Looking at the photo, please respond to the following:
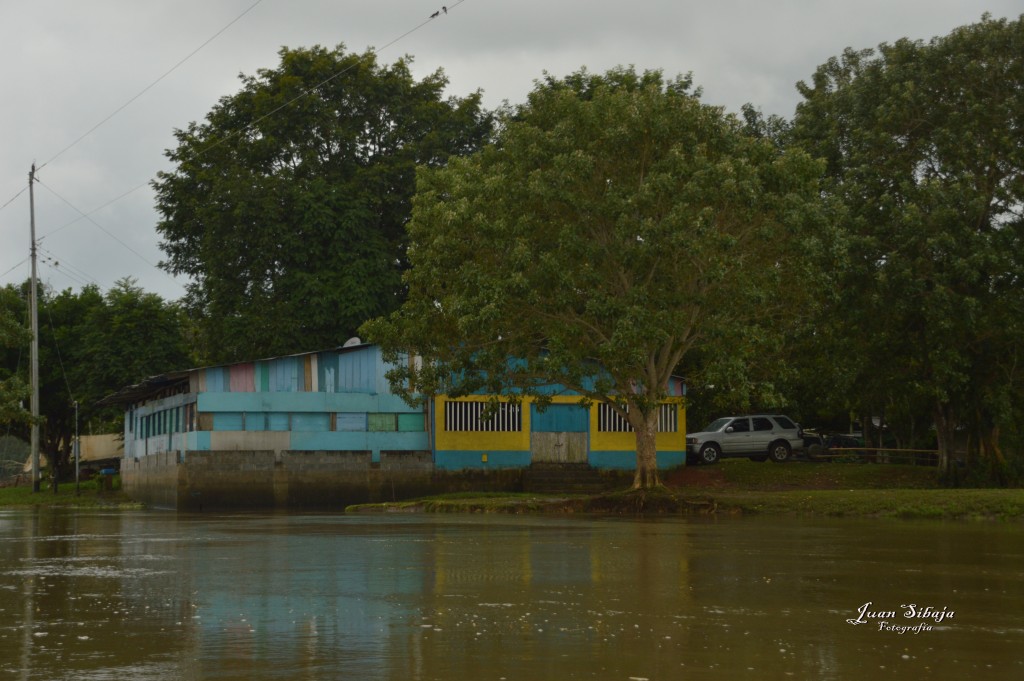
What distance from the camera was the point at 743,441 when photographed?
47.9m

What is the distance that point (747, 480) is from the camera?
4162 centimetres

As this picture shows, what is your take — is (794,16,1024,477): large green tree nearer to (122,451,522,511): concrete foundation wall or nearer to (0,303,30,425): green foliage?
(122,451,522,511): concrete foundation wall

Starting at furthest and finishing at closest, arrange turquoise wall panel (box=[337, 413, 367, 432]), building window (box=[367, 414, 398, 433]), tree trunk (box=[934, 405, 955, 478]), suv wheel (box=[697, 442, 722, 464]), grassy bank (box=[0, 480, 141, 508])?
suv wheel (box=[697, 442, 722, 464]), grassy bank (box=[0, 480, 141, 508]), building window (box=[367, 414, 398, 433]), turquoise wall panel (box=[337, 413, 367, 432]), tree trunk (box=[934, 405, 955, 478])

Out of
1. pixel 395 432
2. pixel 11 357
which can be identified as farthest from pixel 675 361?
pixel 11 357

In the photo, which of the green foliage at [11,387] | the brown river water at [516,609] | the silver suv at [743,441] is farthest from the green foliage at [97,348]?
the brown river water at [516,609]

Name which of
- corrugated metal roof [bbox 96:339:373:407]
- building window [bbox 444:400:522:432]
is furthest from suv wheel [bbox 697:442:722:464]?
corrugated metal roof [bbox 96:339:373:407]

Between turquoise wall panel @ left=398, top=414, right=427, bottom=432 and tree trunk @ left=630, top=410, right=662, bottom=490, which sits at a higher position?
turquoise wall panel @ left=398, top=414, right=427, bottom=432

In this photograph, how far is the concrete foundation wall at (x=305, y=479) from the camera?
41.1 m

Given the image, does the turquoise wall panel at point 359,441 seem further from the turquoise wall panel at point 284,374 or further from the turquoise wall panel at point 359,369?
the turquoise wall panel at point 284,374

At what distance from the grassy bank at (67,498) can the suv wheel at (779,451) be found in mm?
22690

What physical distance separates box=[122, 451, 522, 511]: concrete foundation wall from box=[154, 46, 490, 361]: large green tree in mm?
10986

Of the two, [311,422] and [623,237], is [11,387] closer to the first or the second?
[311,422]

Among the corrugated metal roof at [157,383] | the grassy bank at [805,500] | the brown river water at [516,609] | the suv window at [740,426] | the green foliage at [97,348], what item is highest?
the green foliage at [97,348]

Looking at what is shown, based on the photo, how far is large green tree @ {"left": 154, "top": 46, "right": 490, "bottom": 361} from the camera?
5306 cm
